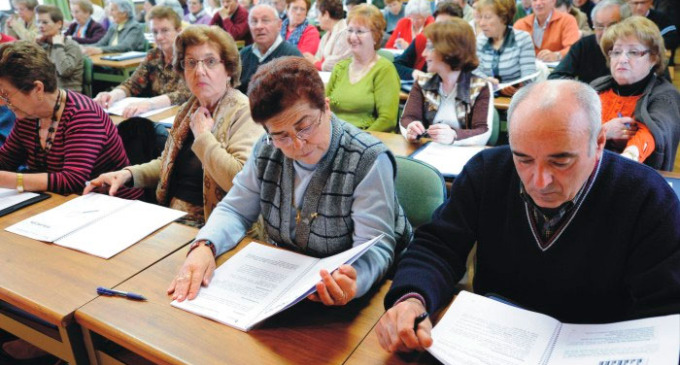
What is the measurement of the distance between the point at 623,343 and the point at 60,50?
494 cm

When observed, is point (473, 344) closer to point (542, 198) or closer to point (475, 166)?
point (542, 198)

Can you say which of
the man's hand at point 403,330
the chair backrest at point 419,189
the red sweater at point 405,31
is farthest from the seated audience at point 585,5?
the man's hand at point 403,330

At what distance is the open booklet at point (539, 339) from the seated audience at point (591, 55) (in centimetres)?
280

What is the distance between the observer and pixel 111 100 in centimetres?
324

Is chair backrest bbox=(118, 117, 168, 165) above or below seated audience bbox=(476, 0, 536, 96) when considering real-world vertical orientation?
below

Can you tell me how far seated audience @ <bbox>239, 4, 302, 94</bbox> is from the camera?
12.2 ft

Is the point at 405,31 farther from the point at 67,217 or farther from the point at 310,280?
the point at 310,280

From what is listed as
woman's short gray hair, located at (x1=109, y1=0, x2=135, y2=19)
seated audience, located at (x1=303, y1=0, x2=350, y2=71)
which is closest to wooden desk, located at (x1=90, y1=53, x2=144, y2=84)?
woman's short gray hair, located at (x1=109, y1=0, x2=135, y2=19)

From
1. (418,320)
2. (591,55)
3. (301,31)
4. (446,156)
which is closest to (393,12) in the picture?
(301,31)

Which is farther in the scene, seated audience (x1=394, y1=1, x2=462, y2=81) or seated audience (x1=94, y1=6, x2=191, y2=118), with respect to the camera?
seated audience (x1=394, y1=1, x2=462, y2=81)

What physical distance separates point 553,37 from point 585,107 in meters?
3.91

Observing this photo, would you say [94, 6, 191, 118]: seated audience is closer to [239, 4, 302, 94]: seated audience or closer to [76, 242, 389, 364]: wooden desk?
[239, 4, 302, 94]: seated audience

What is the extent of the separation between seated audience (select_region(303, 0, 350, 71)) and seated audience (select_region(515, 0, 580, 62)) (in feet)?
5.52

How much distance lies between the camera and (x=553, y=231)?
113cm
